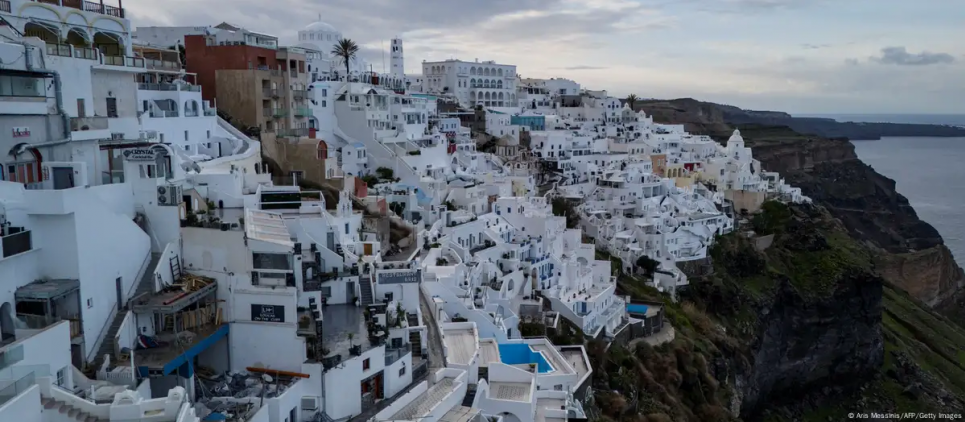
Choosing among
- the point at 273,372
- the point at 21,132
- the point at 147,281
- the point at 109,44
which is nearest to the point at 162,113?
the point at 109,44

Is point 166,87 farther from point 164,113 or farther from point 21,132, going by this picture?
point 21,132

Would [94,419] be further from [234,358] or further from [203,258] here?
[203,258]

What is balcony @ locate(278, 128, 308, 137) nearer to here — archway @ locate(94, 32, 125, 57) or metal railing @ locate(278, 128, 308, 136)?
metal railing @ locate(278, 128, 308, 136)

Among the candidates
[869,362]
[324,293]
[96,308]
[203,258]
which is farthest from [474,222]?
[869,362]

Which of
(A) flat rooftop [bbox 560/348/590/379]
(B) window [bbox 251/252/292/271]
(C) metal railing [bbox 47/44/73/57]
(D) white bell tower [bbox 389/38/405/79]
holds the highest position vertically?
(D) white bell tower [bbox 389/38/405/79]

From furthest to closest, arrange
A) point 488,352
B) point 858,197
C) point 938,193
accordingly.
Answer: point 938,193 < point 858,197 < point 488,352

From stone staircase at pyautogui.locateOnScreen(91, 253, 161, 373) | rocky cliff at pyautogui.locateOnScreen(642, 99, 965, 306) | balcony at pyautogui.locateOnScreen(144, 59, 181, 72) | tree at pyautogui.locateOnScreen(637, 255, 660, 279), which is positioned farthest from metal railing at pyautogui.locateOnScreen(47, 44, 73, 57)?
rocky cliff at pyautogui.locateOnScreen(642, 99, 965, 306)
